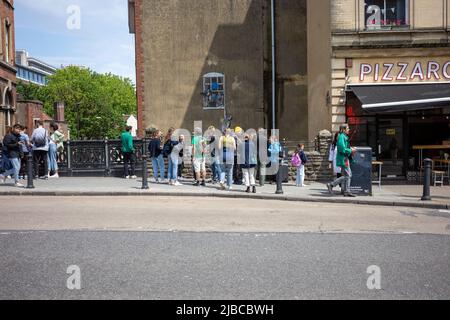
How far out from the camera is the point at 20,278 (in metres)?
5.41

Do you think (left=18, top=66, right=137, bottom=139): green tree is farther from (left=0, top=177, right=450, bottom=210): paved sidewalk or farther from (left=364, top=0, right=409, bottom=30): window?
(left=364, top=0, right=409, bottom=30): window

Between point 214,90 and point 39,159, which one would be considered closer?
point 39,159

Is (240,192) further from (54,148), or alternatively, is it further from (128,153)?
(54,148)

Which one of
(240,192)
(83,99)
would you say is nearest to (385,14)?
(240,192)

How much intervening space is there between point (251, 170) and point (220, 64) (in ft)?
35.5

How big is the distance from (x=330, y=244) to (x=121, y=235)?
3.35 meters

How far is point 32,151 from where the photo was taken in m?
16.2

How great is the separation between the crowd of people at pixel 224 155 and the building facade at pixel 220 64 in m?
6.77

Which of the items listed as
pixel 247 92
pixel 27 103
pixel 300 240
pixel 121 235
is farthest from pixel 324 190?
pixel 27 103

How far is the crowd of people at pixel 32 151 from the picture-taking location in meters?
14.3

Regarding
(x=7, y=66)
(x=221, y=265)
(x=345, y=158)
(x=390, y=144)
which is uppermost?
(x=7, y=66)

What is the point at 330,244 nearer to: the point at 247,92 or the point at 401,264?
the point at 401,264

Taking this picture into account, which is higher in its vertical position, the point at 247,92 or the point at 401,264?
the point at 247,92

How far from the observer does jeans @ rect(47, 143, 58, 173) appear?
16.6 meters
